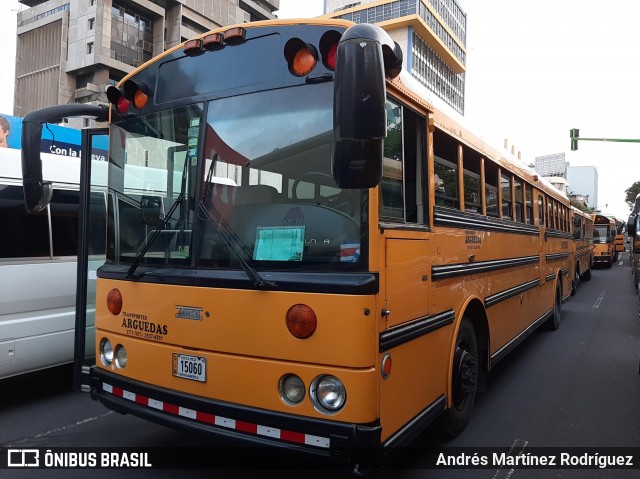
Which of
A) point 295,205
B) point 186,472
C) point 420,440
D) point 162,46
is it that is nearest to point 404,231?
point 295,205

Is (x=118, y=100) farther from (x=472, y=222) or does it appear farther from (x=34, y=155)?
(x=472, y=222)

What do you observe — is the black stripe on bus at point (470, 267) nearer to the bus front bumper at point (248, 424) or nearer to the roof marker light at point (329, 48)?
the bus front bumper at point (248, 424)

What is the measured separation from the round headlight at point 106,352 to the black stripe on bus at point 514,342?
3.36 metres

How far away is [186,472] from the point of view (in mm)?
3617

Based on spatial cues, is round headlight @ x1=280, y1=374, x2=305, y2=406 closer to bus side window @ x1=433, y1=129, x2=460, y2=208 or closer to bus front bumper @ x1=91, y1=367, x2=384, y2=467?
bus front bumper @ x1=91, y1=367, x2=384, y2=467

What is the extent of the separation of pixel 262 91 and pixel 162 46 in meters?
40.8

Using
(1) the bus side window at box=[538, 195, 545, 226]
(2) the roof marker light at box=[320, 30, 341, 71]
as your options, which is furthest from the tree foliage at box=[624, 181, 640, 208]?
(2) the roof marker light at box=[320, 30, 341, 71]

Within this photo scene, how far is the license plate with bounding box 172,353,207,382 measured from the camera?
10.2ft

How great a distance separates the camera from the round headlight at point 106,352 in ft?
12.0

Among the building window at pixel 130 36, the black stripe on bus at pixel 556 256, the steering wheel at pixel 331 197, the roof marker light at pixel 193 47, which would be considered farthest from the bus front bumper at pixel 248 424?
the building window at pixel 130 36

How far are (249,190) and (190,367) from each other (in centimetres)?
114

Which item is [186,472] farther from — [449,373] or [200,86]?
[200,86]

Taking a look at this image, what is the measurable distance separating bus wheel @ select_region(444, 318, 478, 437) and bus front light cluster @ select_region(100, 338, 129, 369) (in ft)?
7.95

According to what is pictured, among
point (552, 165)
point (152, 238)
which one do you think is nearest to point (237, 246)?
point (152, 238)
